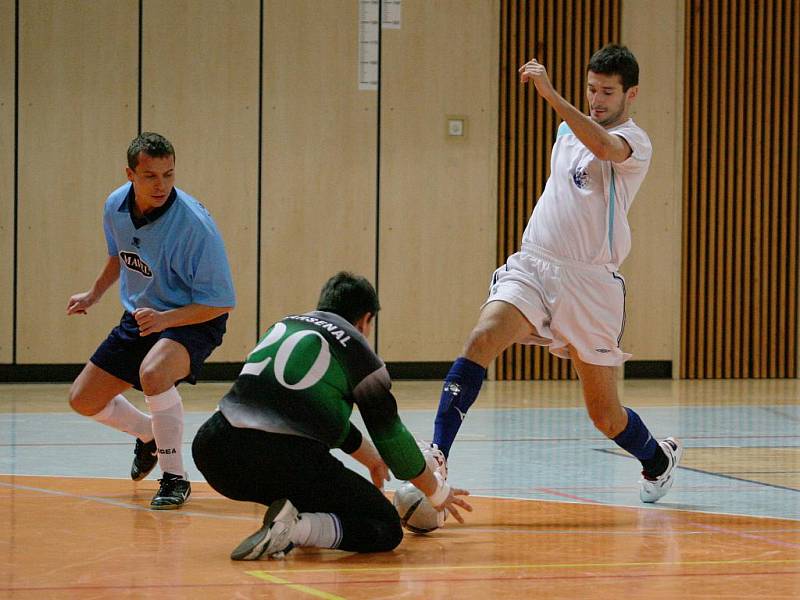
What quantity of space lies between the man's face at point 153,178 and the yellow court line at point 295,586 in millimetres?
1821

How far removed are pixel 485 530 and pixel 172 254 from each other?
166 centimetres

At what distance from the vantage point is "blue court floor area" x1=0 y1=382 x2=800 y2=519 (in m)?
5.24

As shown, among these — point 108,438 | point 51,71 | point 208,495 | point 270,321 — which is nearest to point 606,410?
point 208,495

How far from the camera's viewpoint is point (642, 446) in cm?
495

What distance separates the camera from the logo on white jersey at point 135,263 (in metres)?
5.04

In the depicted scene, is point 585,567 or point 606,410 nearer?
point 585,567

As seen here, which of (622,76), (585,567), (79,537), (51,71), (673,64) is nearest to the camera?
(585,567)

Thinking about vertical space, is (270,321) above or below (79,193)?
below

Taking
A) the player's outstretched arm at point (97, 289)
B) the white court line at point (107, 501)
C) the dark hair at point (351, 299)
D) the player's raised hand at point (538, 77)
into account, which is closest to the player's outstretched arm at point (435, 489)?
the dark hair at point (351, 299)

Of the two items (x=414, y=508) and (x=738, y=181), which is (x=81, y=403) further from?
(x=738, y=181)

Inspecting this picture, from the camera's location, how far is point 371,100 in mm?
10641

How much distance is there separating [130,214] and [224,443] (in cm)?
153

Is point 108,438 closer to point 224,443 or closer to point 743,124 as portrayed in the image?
point 224,443

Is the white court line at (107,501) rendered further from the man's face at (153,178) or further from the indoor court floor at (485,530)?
the man's face at (153,178)
